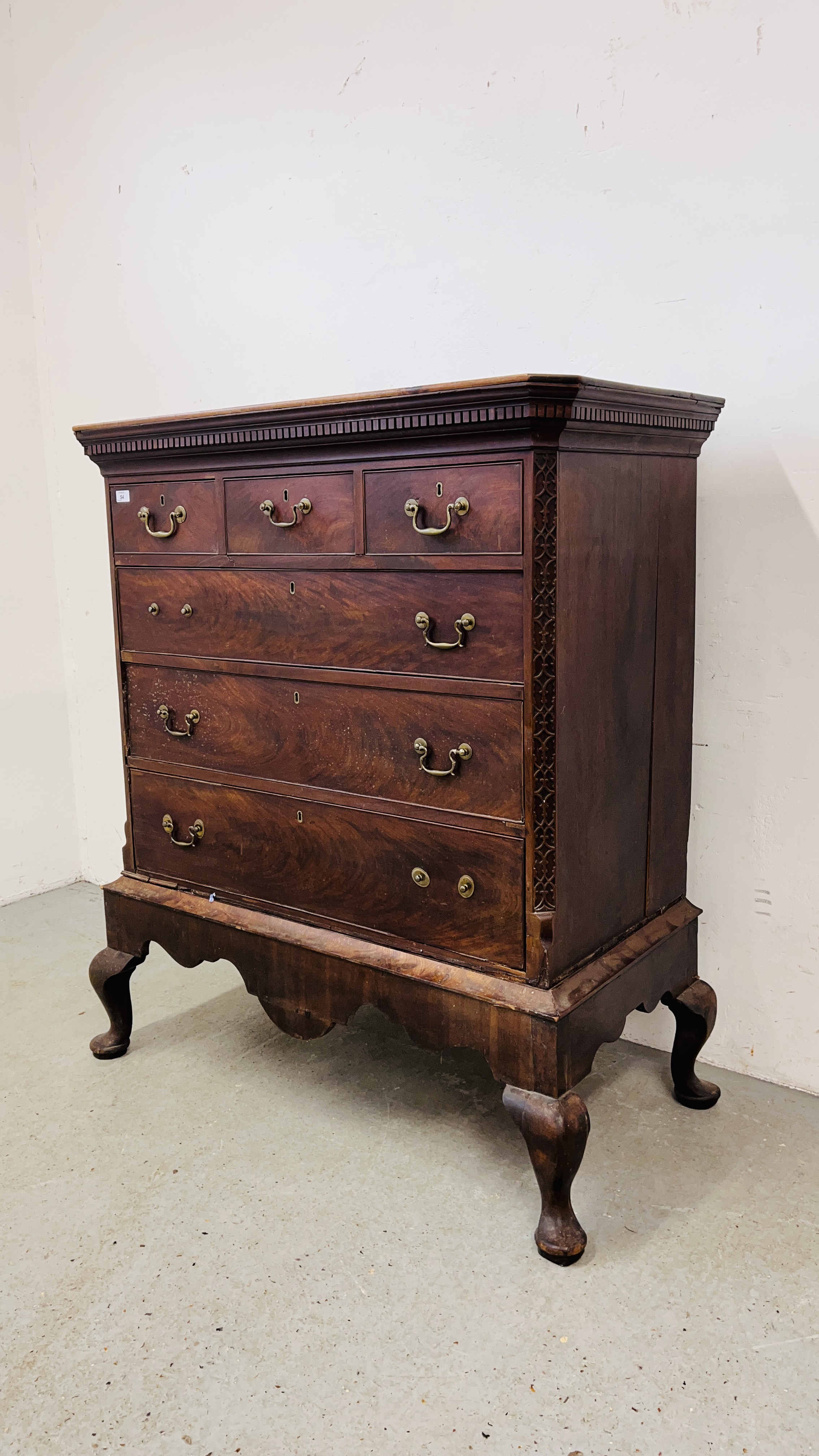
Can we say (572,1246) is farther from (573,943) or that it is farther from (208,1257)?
(208,1257)

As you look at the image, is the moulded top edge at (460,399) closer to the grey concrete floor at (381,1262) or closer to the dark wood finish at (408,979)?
the dark wood finish at (408,979)

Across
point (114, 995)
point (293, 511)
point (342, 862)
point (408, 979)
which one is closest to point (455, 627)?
point (293, 511)

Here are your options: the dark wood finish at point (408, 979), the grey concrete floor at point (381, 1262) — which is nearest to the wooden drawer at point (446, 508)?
the dark wood finish at point (408, 979)

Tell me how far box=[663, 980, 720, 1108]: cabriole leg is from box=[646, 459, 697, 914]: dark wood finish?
0.65 ft

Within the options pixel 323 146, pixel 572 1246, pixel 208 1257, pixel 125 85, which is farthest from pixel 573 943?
pixel 125 85

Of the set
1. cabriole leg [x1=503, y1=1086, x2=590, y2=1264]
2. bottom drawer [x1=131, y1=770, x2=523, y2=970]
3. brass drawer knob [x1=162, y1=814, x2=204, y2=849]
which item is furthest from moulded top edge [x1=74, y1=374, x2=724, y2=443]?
cabriole leg [x1=503, y1=1086, x2=590, y2=1264]

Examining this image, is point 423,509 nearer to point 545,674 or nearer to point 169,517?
point 545,674

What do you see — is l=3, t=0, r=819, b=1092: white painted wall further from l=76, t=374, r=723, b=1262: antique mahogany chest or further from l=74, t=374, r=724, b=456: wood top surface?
l=74, t=374, r=724, b=456: wood top surface

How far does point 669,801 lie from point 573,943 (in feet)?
1.42

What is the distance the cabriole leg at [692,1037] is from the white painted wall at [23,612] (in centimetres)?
226

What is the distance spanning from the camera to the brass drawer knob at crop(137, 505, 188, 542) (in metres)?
2.12

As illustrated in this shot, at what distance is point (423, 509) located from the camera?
68.4 inches

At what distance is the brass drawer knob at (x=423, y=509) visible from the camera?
65.9 inches

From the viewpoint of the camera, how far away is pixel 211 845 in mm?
2229
